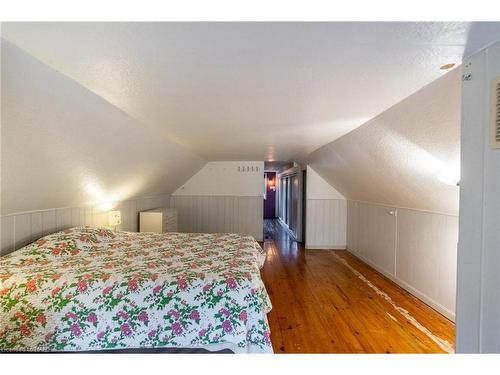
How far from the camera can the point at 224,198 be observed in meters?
5.58

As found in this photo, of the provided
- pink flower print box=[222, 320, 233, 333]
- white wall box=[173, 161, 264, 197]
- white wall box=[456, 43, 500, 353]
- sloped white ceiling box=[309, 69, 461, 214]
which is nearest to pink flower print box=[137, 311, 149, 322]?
pink flower print box=[222, 320, 233, 333]

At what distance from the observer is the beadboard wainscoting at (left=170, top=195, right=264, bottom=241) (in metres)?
5.52

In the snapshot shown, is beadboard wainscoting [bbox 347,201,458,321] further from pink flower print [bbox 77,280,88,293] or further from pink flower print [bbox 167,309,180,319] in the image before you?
pink flower print [bbox 77,280,88,293]

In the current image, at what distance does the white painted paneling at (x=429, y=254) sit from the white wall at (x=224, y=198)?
10.1ft

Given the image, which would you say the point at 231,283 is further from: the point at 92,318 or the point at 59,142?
the point at 59,142

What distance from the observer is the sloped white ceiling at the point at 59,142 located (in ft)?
4.03

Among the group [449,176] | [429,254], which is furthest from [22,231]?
[429,254]

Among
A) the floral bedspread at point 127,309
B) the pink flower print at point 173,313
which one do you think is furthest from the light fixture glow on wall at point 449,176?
the pink flower print at point 173,313

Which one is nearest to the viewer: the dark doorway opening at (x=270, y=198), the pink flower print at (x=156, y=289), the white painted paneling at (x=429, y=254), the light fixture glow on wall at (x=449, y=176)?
the pink flower print at (x=156, y=289)

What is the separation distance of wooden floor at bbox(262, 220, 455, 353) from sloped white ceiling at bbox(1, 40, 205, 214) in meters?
2.31

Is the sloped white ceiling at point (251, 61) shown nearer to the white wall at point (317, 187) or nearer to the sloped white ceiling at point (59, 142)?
the sloped white ceiling at point (59, 142)

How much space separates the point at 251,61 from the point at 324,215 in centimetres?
434

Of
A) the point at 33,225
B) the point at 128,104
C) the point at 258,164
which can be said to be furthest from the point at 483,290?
the point at 258,164
